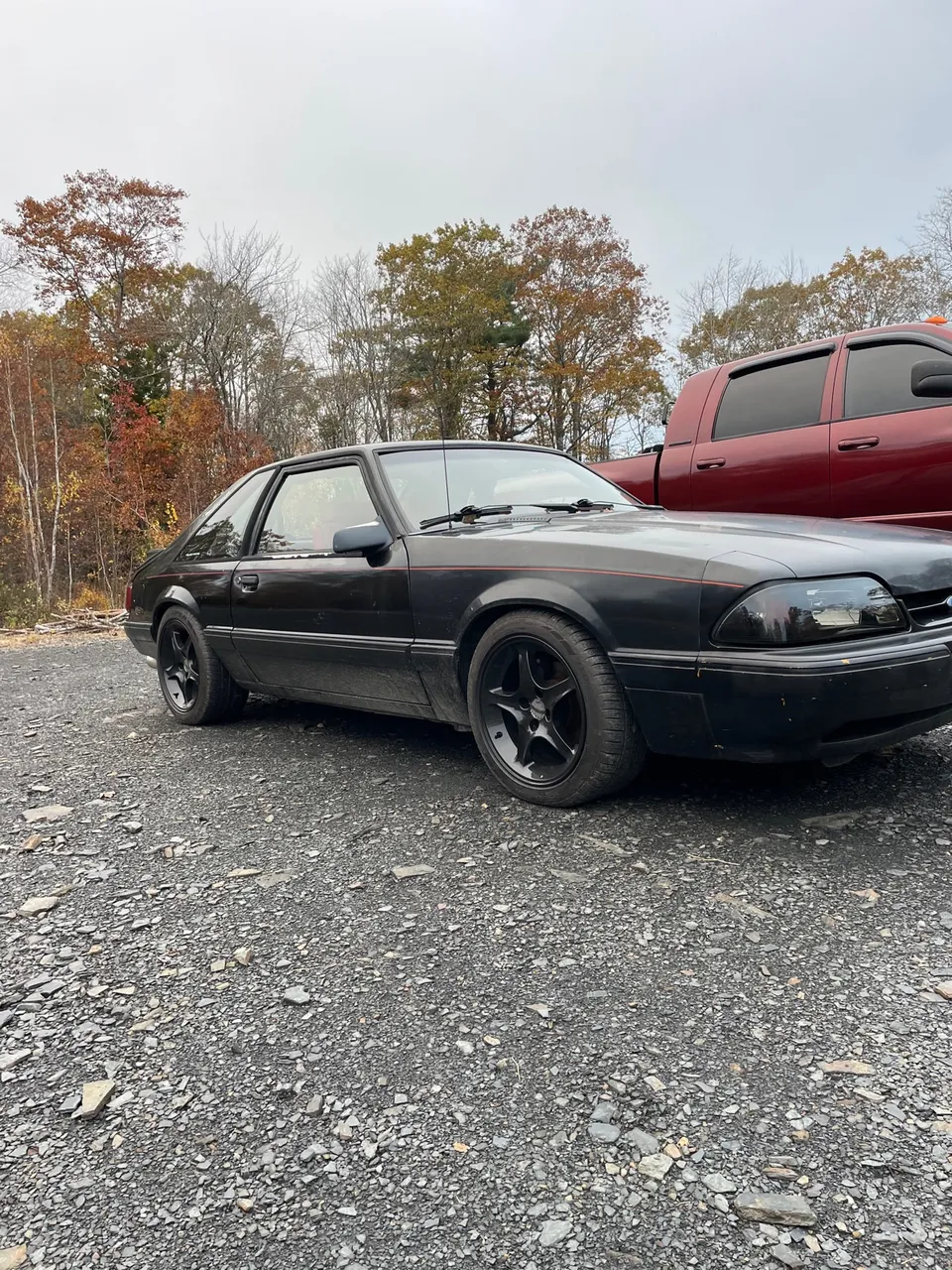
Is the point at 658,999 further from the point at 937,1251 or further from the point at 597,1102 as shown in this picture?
the point at 937,1251

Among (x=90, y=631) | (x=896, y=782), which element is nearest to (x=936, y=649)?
(x=896, y=782)

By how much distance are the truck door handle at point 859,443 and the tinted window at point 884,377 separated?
6.2 inches

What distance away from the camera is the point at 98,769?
150 inches

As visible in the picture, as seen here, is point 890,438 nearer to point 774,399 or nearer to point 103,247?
point 774,399

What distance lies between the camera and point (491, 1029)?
5.58 feet

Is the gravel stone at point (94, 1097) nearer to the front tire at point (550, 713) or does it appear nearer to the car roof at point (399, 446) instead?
the front tire at point (550, 713)

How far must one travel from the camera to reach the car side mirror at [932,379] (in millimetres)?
4051

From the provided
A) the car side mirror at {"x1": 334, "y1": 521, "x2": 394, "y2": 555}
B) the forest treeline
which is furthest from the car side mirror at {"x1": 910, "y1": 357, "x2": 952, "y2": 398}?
the forest treeline

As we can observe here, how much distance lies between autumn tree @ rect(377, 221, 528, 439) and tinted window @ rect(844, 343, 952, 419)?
2089 centimetres

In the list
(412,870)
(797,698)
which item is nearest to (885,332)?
(797,698)

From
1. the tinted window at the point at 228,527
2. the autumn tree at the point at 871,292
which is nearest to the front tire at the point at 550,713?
the tinted window at the point at 228,527

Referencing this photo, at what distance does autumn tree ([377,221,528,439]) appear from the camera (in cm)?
2472

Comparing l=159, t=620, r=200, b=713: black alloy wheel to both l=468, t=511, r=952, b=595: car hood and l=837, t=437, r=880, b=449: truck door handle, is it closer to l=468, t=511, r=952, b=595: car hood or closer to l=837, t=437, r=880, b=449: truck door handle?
l=468, t=511, r=952, b=595: car hood

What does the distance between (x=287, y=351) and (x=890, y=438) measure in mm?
22427
